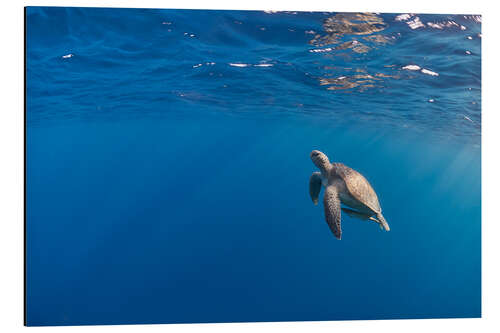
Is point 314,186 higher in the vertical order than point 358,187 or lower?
lower

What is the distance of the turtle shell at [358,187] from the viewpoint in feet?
11.9

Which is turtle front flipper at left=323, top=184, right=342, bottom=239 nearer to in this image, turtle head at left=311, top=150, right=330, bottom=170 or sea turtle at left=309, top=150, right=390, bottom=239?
sea turtle at left=309, top=150, right=390, bottom=239

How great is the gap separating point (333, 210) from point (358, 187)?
0.57 m

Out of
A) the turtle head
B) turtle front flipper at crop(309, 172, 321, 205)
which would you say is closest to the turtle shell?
the turtle head

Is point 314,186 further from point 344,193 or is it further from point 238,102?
point 238,102

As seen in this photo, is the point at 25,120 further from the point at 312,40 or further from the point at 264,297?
the point at 264,297

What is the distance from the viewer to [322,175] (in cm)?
424

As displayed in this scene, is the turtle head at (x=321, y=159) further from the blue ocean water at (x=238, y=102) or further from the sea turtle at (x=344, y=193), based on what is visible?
the blue ocean water at (x=238, y=102)

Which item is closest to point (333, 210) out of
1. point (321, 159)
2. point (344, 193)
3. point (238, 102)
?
point (344, 193)

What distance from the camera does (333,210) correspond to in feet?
11.2

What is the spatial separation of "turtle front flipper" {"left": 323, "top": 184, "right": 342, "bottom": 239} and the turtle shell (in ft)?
0.68
